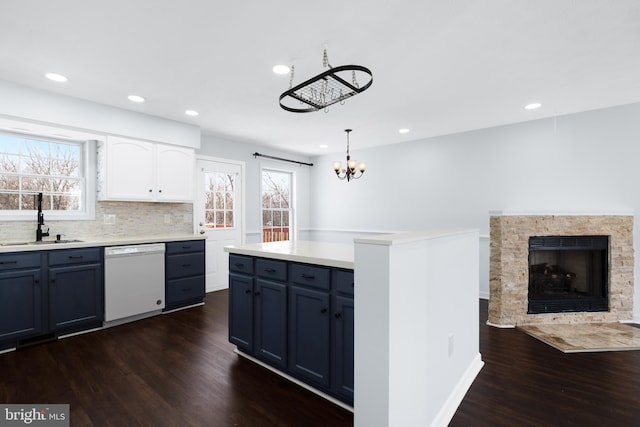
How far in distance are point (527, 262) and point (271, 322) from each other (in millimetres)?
3139

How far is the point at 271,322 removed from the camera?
2406 millimetres

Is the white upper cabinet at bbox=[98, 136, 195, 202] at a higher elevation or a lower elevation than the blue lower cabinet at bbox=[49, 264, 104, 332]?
higher

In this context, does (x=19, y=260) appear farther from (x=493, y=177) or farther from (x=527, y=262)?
(x=493, y=177)

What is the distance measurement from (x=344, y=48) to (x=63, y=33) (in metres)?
2.01

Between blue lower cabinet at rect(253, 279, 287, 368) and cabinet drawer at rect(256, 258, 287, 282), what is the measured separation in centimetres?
5

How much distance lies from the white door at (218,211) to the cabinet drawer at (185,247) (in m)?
0.68

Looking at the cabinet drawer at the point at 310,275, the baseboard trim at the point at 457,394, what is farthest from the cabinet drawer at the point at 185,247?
the baseboard trim at the point at 457,394

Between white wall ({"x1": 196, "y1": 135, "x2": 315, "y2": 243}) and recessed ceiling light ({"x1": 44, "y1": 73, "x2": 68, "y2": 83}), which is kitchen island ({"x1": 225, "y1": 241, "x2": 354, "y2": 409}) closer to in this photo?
recessed ceiling light ({"x1": 44, "y1": 73, "x2": 68, "y2": 83})

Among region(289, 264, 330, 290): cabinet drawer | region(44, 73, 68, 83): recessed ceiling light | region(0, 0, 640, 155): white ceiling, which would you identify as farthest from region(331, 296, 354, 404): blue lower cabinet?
region(44, 73, 68, 83): recessed ceiling light

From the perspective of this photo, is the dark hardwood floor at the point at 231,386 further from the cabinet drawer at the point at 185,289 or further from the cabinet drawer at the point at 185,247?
the cabinet drawer at the point at 185,247

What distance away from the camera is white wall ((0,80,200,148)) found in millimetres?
3026

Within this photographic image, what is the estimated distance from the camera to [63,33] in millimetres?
2193

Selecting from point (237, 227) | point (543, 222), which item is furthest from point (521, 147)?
point (237, 227)

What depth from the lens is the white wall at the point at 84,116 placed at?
3026mm
